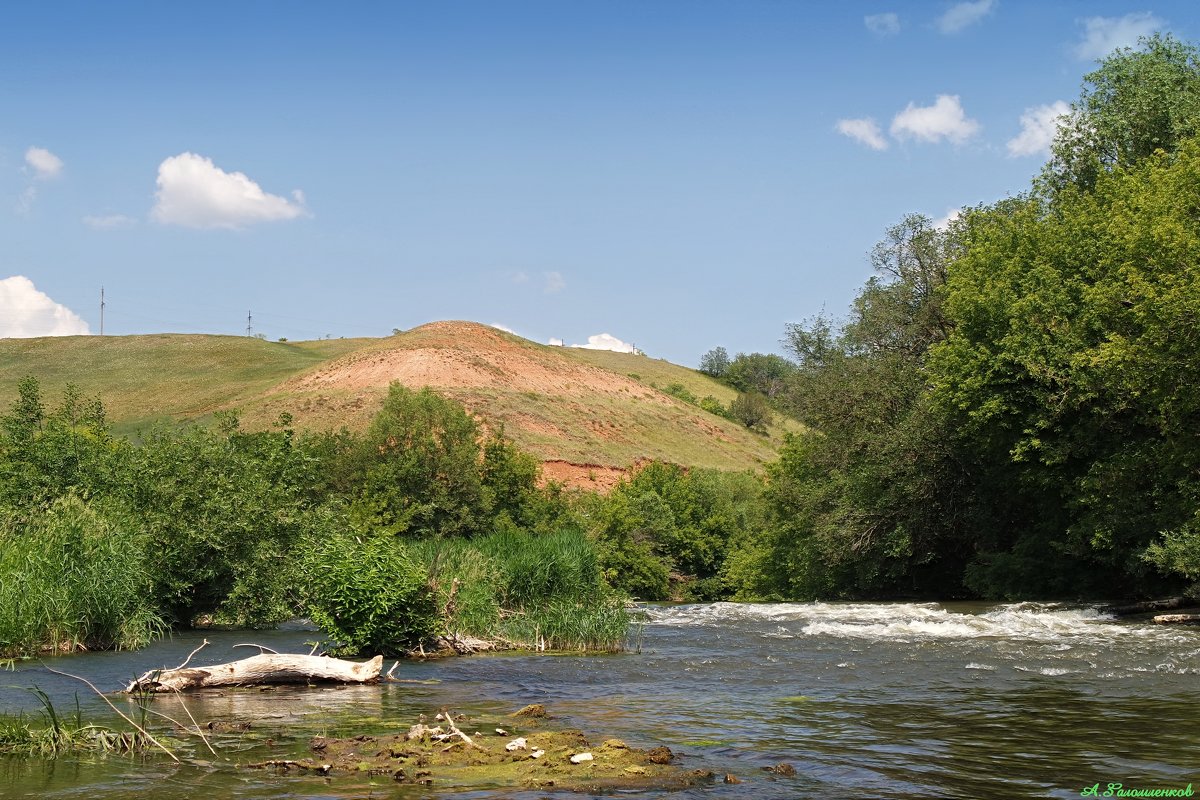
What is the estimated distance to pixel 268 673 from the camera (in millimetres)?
15672

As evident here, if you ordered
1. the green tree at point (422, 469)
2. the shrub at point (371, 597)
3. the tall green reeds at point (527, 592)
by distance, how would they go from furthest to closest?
1. the green tree at point (422, 469)
2. the tall green reeds at point (527, 592)
3. the shrub at point (371, 597)

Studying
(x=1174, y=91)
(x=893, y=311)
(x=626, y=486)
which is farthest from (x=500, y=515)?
(x=1174, y=91)

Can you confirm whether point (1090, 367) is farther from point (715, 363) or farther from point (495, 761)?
point (715, 363)

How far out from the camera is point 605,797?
29.6 ft

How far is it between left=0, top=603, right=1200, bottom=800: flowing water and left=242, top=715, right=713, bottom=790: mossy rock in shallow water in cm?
34

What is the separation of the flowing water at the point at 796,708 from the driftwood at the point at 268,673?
1.01 ft

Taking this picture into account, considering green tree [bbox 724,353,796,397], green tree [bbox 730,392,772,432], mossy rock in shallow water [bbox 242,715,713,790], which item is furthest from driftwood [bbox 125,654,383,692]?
green tree [bbox 724,353,796,397]

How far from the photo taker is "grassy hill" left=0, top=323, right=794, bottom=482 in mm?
91312

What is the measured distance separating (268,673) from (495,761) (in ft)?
21.7

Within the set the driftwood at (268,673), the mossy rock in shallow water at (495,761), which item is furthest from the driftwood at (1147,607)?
the mossy rock in shallow water at (495,761)

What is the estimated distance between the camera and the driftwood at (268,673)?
14938 mm

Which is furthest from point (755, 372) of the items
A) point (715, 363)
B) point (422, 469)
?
point (422, 469)

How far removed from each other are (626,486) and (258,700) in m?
61.2

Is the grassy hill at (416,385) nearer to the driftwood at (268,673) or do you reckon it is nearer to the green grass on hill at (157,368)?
the green grass on hill at (157,368)
